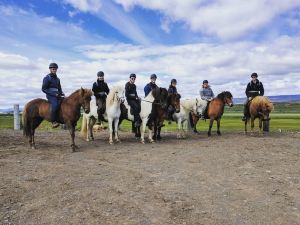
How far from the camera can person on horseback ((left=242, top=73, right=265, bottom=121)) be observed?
62.6 ft

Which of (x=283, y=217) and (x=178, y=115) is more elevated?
(x=178, y=115)

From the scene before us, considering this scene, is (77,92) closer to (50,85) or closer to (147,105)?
(50,85)

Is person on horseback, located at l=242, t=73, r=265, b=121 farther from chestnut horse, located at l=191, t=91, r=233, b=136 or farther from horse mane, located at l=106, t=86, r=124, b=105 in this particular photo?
horse mane, located at l=106, t=86, r=124, b=105

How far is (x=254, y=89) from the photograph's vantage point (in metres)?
A: 19.3

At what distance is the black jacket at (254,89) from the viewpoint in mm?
19156

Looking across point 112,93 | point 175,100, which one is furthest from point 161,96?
point 112,93

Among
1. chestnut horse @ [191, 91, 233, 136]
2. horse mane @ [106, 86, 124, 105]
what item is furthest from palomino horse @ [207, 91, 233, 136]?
horse mane @ [106, 86, 124, 105]

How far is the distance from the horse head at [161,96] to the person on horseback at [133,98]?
0.76m

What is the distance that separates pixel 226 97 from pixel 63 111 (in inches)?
320

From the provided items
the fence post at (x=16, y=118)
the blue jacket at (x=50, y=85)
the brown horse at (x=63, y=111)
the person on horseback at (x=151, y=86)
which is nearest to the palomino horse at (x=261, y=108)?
Result: the person on horseback at (x=151, y=86)

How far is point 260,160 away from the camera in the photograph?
1198 cm

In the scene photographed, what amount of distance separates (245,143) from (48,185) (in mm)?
8485

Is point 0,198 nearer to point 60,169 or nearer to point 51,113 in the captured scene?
point 60,169

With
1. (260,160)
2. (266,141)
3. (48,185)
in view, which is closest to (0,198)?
(48,185)
